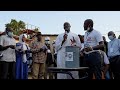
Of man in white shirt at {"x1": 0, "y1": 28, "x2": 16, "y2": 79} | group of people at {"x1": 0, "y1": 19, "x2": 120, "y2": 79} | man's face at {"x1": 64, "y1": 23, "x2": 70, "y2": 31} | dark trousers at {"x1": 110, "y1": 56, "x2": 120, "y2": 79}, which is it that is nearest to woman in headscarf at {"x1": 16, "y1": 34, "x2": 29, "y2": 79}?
group of people at {"x1": 0, "y1": 19, "x2": 120, "y2": 79}

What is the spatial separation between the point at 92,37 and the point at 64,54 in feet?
1.72

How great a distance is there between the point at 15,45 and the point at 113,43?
6.62 feet

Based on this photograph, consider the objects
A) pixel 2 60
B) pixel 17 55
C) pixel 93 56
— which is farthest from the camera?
pixel 17 55

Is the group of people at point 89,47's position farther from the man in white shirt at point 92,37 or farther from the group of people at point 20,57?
the group of people at point 20,57

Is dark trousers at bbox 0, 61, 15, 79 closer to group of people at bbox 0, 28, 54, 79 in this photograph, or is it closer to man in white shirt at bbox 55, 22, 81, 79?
group of people at bbox 0, 28, 54, 79

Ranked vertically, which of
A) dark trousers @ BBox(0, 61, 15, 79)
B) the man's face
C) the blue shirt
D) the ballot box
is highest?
the man's face

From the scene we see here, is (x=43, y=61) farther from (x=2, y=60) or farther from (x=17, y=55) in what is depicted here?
(x=2, y=60)

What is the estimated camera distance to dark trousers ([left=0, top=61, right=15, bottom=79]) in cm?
508

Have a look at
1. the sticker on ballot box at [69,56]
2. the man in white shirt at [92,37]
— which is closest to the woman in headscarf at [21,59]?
the man in white shirt at [92,37]

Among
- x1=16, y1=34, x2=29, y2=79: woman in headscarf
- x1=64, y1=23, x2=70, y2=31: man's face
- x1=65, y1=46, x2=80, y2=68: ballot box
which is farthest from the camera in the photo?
x1=16, y1=34, x2=29, y2=79: woman in headscarf

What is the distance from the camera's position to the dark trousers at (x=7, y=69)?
5.08 m

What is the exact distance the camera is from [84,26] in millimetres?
3973

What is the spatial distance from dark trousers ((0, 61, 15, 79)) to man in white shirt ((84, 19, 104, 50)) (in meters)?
1.85
